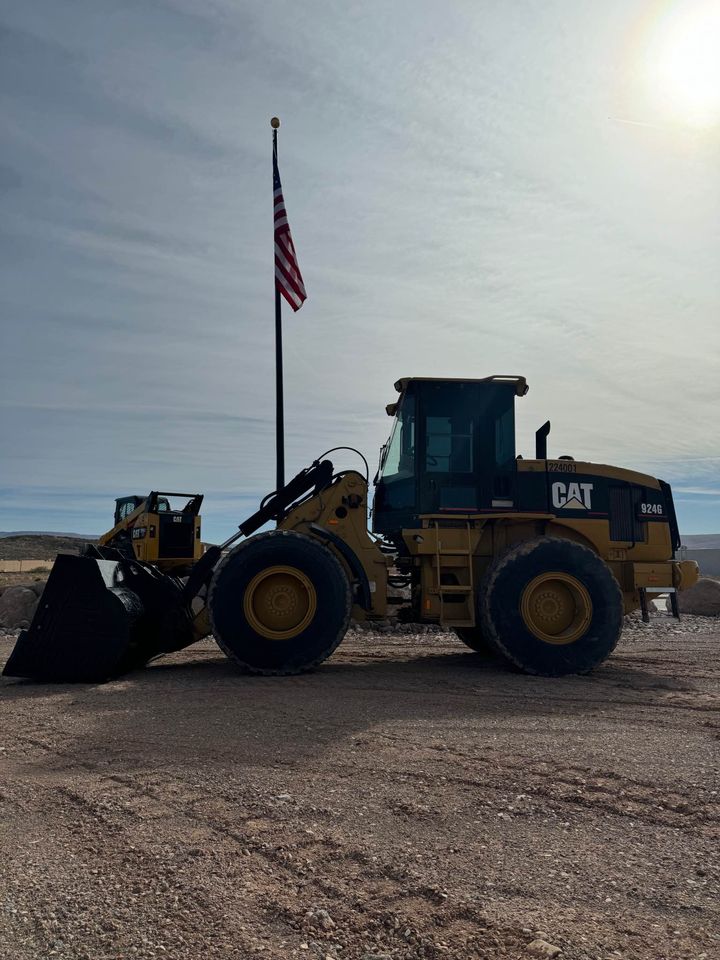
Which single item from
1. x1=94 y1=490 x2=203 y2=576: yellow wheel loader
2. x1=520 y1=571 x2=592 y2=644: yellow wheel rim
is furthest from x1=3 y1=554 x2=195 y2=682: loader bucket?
x1=94 y1=490 x2=203 y2=576: yellow wheel loader

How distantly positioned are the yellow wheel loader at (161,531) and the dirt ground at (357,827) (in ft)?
43.8

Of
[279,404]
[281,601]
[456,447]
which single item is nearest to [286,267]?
[279,404]

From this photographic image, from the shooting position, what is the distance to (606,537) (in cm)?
975

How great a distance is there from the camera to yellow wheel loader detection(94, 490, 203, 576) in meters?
20.4

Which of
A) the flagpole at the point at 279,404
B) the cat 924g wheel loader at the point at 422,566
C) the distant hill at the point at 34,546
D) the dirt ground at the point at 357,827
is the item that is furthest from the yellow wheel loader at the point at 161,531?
the distant hill at the point at 34,546

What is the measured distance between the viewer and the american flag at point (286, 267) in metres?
14.1

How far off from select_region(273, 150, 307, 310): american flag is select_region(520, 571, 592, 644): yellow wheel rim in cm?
743

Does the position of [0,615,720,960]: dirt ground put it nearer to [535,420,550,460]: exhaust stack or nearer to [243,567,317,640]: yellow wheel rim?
[243,567,317,640]: yellow wheel rim

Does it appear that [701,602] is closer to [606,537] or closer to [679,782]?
[606,537]

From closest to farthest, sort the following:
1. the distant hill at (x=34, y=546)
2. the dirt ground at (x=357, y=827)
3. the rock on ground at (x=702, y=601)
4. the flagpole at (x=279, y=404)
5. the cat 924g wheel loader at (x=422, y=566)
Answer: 1. the dirt ground at (x=357, y=827)
2. the cat 924g wheel loader at (x=422, y=566)
3. the flagpole at (x=279, y=404)
4. the rock on ground at (x=702, y=601)
5. the distant hill at (x=34, y=546)

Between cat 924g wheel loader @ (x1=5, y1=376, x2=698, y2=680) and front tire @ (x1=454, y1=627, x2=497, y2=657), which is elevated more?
cat 924g wheel loader @ (x1=5, y1=376, x2=698, y2=680)

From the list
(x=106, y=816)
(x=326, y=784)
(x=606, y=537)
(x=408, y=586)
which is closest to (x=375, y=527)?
(x=408, y=586)

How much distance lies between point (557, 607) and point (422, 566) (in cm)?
162

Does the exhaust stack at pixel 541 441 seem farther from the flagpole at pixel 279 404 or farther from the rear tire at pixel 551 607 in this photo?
the flagpole at pixel 279 404
